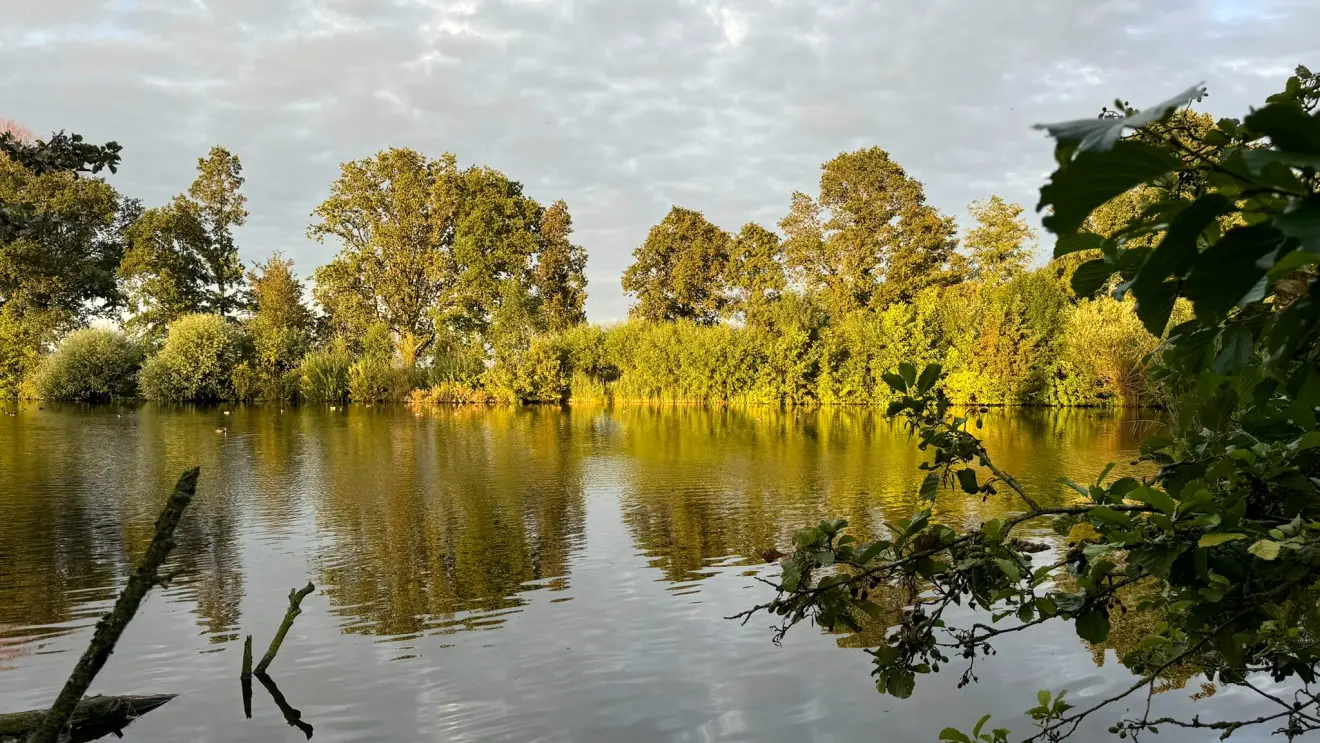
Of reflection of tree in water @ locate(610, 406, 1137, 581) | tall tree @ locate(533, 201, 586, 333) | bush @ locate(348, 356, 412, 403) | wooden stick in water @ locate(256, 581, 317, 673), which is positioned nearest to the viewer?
wooden stick in water @ locate(256, 581, 317, 673)

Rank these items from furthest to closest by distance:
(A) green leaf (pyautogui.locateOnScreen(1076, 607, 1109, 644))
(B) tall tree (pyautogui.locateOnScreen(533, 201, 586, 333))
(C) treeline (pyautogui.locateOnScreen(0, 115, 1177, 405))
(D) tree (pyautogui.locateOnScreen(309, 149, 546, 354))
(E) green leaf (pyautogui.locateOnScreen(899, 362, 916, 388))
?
1. (B) tall tree (pyautogui.locateOnScreen(533, 201, 586, 333))
2. (D) tree (pyautogui.locateOnScreen(309, 149, 546, 354))
3. (C) treeline (pyautogui.locateOnScreen(0, 115, 1177, 405))
4. (E) green leaf (pyautogui.locateOnScreen(899, 362, 916, 388))
5. (A) green leaf (pyautogui.locateOnScreen(1076, 607, 1109, 644))

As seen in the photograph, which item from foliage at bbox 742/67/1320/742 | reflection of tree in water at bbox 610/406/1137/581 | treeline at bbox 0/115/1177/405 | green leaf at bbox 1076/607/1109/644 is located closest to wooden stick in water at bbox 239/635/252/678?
reflection of tree in water at bbox 610/406/1137/581

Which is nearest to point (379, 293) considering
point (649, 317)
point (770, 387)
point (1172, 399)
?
point (649, 317)

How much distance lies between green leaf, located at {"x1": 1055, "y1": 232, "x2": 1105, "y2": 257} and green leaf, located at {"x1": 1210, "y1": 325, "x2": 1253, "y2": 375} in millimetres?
179

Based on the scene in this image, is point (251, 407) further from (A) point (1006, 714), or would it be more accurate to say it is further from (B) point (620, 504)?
(A) point (1006, 714)

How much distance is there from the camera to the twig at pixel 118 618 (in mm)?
1372

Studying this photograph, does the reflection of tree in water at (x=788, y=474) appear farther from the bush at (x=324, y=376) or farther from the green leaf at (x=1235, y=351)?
the bush at (x=324, y=376)

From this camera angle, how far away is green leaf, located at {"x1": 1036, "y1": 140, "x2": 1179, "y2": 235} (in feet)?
1.94

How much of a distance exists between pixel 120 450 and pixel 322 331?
25.3 meters

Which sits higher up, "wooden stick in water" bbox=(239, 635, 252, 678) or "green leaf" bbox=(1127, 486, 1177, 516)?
"green leaf" bbox=(1127, 486, 1177, 516)

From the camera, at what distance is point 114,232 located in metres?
39.9

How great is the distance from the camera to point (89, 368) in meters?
35.7

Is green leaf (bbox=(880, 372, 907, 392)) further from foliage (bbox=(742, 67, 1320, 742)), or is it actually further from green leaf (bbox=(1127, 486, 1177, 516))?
green leaf (bbox=(1127, 486, 1177, 516))

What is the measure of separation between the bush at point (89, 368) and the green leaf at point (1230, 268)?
40807 mm
